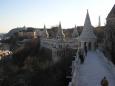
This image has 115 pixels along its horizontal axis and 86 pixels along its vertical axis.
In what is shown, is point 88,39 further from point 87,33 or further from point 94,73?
point 94,73

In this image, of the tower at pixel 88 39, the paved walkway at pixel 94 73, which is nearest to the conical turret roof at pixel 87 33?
the tower at pixel 88 39

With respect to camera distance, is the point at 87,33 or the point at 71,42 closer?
the point at 87,33

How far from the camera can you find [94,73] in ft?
46.3

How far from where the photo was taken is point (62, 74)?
1046 inches

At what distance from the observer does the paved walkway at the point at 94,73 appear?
482 inches

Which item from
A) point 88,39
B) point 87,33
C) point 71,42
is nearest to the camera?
point 88,39

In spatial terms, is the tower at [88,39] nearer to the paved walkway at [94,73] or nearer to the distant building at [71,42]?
the distant building at [71,42]

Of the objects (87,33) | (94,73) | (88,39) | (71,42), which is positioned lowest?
(94,73)

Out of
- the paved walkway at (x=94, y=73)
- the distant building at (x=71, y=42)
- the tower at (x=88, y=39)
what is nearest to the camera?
the paved walkway at (x=94, y=73)

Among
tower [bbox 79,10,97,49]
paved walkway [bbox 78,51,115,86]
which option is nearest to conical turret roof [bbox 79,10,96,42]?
tower [bbox 79,10,97,49]

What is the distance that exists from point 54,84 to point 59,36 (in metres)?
13.0

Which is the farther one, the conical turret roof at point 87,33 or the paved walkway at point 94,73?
the conical turret roof at point 87,33

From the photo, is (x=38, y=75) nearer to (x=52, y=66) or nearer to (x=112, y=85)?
(x=52, y=66)

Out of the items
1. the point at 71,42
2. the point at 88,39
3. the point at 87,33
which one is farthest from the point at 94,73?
the point at 71,42
